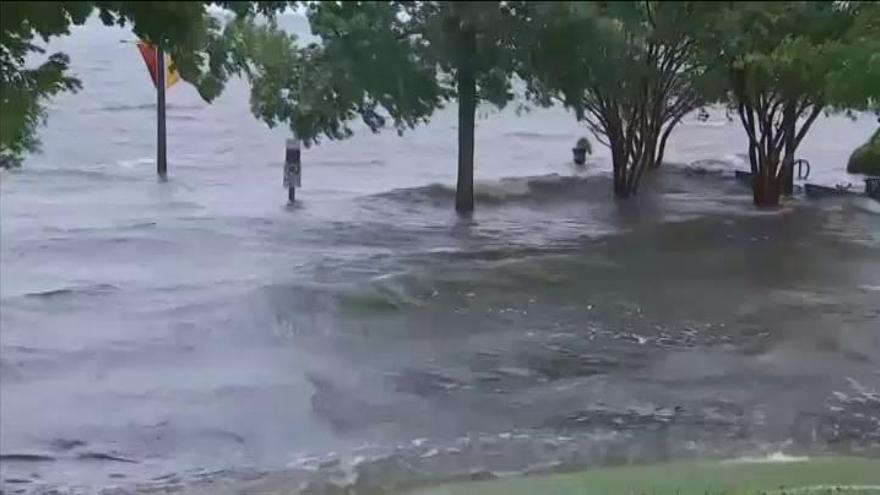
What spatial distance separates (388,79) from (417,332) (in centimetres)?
885

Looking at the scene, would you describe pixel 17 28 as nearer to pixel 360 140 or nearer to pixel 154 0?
pixel 154 0

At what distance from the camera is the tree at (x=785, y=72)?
9781 mm

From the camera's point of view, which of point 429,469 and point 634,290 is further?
point 634,290

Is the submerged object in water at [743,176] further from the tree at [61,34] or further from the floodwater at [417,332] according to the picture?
the tree at [61,34]

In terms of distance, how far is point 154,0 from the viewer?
186 inches

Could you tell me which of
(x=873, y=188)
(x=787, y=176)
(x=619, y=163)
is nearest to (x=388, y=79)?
(x=619, y=163)

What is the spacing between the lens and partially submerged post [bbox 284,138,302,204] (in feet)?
82.1

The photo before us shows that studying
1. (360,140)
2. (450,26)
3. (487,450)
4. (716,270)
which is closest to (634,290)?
(716,270)

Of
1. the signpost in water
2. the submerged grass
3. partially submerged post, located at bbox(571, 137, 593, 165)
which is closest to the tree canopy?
the submerged grass

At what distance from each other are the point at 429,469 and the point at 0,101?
3.70m

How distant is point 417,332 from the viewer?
13.7 m

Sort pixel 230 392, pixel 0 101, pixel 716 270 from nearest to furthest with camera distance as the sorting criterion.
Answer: pixel 0 101 → pixel 230 392 → pixel 716 270

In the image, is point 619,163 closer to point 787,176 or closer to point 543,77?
point 787,176

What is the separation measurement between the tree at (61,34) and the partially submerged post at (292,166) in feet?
49.7
